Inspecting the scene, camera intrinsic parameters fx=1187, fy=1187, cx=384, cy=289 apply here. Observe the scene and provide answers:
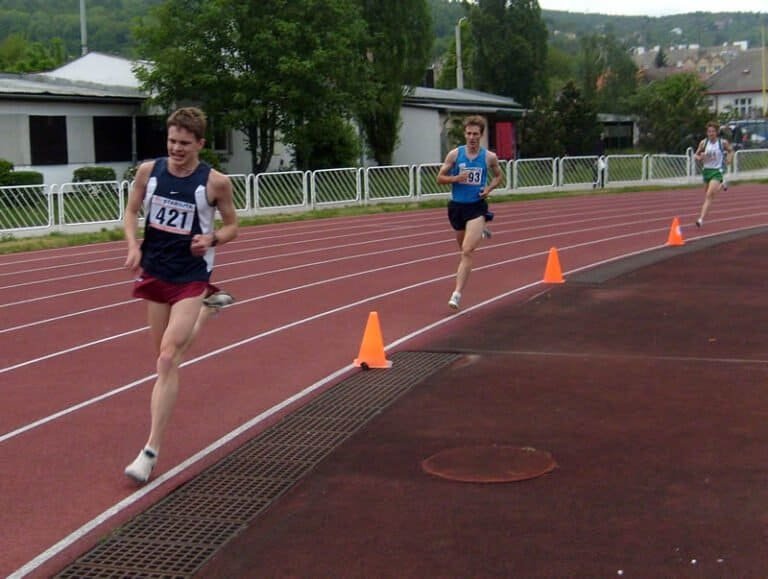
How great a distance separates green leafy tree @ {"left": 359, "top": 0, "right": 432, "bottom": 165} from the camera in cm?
3775

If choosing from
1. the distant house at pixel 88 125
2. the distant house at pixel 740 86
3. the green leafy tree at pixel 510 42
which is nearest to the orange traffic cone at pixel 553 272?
the distant house at pixel 88 125

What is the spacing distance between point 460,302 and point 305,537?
771 cm

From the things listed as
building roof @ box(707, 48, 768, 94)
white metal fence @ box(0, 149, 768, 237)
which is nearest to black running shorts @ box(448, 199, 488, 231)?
white metal fence @ box(0, 149, 768, 237)

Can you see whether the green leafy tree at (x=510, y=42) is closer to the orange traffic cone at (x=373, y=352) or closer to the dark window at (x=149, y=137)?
the dark window at (x=149, y=137)

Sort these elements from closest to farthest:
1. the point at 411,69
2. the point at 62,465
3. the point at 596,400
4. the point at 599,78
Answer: the point at 62,465, the point at 596,400, the point at 411,69, the point at 599,78

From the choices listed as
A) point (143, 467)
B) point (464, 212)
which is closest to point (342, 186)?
point (464, 212)

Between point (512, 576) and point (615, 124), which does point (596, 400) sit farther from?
point (615, 124)

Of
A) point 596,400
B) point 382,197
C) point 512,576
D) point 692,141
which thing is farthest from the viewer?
point 692,141

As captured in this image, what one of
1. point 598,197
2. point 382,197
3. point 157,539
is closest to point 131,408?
point 157,539

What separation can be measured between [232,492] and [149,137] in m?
32.0

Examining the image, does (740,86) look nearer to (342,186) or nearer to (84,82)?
(84,82)

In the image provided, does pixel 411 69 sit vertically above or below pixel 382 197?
above

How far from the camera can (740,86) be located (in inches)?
4579

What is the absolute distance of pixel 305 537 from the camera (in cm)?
544
